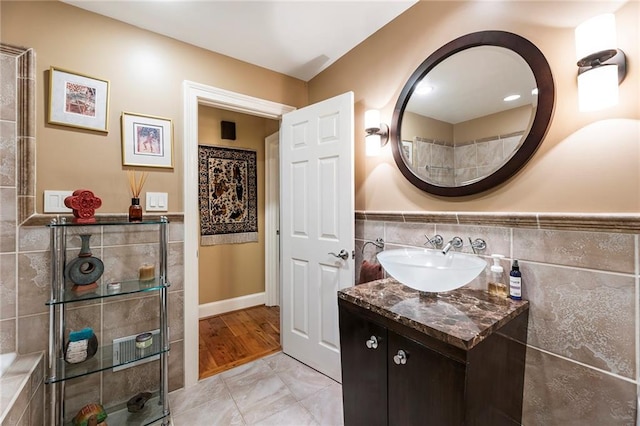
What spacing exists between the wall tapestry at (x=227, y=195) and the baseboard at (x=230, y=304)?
0.71 m

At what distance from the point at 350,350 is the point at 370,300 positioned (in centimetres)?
30

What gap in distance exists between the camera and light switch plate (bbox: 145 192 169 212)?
5.78ft

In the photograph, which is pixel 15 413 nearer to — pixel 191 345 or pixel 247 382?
pixel 191 345

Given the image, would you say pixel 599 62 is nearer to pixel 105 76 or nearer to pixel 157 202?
pixel 157 202

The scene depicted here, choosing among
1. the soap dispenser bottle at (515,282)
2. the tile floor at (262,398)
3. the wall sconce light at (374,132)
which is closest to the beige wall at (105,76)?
the wall sconce light at (374,132)

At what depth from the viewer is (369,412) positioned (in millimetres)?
1170

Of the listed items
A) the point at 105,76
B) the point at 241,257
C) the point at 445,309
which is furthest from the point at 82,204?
the point at 241,257

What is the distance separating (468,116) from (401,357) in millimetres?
1245

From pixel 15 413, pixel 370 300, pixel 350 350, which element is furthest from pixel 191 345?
pixel 370 300

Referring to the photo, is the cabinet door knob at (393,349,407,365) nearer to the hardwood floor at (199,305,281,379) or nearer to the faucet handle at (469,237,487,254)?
the faucet handle at (469,237,487,254)

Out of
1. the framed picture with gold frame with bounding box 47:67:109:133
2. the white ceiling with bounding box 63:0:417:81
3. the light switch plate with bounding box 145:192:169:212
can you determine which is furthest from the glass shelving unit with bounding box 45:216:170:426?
the white ceiling with bounding box 63:0:417:81

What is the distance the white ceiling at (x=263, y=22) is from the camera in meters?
1.60

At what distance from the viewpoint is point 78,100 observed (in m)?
1.56

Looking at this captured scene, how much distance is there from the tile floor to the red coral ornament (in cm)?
129
